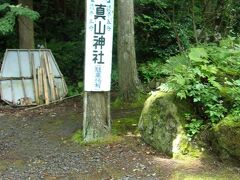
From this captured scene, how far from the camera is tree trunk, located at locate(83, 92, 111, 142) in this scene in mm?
6657

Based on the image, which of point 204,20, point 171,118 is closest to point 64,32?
point 204,20

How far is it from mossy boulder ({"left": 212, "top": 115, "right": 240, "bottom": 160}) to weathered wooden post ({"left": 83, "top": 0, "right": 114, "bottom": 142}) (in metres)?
2.11

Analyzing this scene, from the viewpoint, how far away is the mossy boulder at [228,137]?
5375 mm

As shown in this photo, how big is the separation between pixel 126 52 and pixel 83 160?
3550 millimetres

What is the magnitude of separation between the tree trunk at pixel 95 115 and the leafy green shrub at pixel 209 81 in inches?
50.5

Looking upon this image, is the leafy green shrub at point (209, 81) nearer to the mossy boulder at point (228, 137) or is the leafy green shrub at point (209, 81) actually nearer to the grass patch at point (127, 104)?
the mossy boulder at point (228, 137)

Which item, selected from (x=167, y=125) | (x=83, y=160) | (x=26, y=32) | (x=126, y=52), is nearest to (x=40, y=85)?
(x=26, y=32)

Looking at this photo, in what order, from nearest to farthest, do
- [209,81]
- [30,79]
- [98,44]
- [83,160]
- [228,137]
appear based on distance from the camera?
[228,137] < [83,160] < [209,81] < [98,44] < [30,79]

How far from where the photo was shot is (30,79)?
10.8 meters

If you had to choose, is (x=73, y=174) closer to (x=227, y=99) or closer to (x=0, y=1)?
(x=227, y=99)

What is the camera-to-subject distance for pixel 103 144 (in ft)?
21.8

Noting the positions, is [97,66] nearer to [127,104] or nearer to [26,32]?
[127,104]

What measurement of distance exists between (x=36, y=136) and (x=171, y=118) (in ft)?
9.72

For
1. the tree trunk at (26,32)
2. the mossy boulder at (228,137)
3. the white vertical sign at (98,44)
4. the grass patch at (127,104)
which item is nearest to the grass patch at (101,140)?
the white vertical sign at (98,44)
